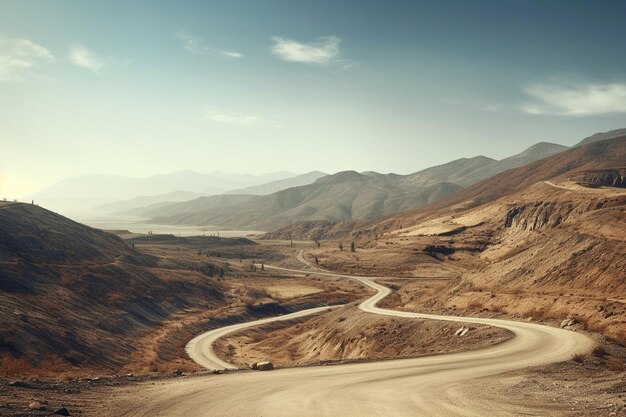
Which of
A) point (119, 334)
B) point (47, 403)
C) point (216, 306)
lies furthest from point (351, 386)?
point (216, 306)

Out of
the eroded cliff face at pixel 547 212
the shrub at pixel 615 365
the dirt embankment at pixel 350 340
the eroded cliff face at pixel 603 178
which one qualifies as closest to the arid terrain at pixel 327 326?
the shrub at pixel 615 365

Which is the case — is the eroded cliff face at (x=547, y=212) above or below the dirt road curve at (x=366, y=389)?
above

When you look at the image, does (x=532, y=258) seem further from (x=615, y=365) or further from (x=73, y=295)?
(x=73, y=295)

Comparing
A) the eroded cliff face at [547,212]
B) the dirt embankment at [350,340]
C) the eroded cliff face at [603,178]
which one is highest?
the eroded cliff face at [603,178]

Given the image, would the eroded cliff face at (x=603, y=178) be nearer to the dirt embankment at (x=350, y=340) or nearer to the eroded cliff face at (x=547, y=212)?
the eroded cliff face at (x=547, y=212)

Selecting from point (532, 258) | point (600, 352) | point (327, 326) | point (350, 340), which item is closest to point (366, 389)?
point (600, 352)

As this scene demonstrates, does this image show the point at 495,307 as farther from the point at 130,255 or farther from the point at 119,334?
the point at 130,255
